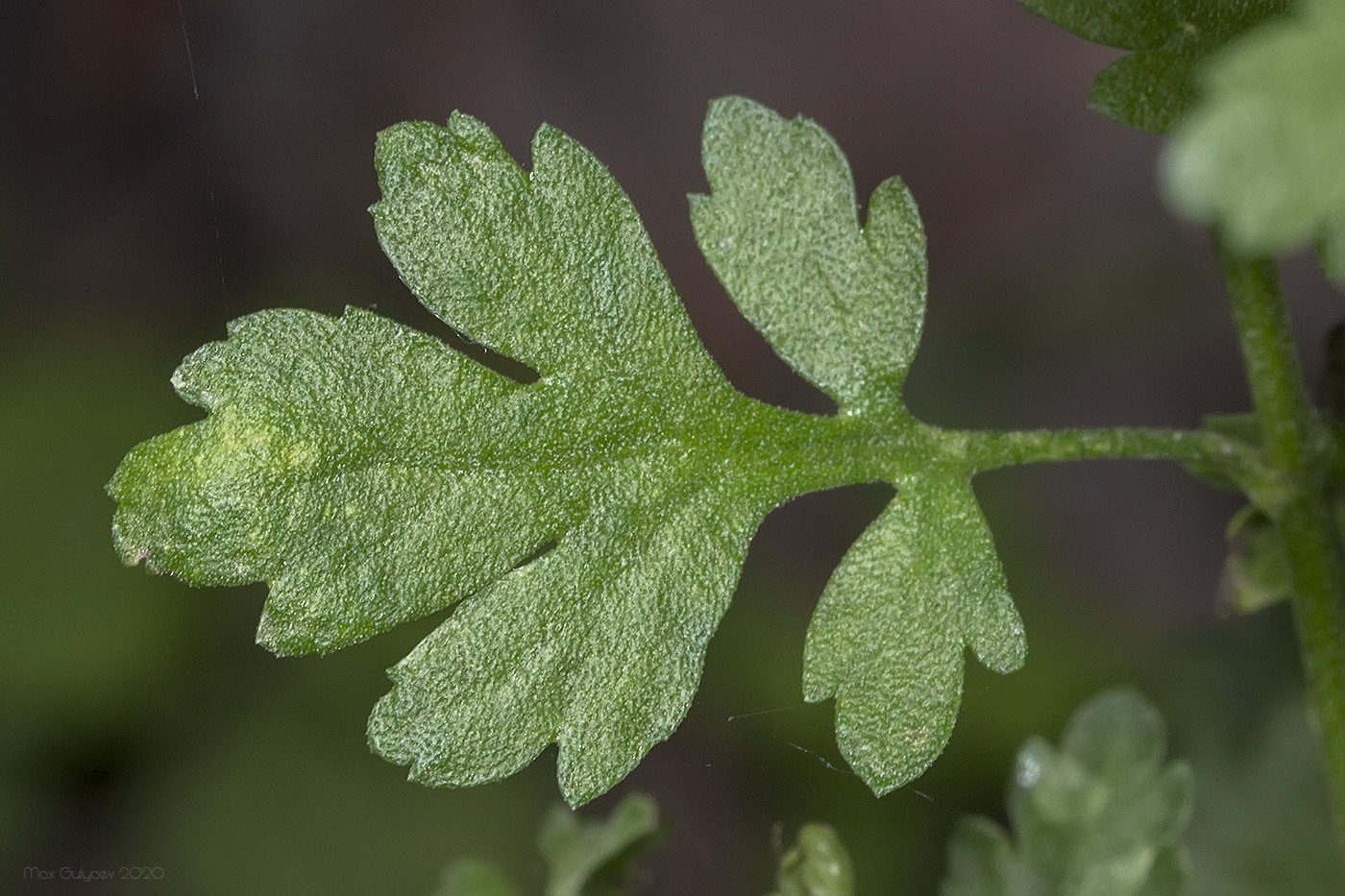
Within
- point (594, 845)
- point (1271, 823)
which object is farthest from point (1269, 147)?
point (1271, 823)

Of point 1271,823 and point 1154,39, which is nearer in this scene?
point 1154,39

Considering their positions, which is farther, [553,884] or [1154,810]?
[553,884]

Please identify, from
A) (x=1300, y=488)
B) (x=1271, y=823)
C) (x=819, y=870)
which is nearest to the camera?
(x=1300, y=488)

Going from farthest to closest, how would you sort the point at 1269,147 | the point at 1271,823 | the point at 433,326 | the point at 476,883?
the point at 433,326 → the point at 1271,823 → the point at 476,883 → the point at 1269,147

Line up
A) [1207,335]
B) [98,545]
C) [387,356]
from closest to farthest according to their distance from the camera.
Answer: [387,356], [98,545], [1207,335]

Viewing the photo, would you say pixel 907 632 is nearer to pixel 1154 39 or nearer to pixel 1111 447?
pixel 1111 447

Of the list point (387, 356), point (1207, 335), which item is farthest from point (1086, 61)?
point (387, 356)

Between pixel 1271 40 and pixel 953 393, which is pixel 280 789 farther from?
pixel 1271 40

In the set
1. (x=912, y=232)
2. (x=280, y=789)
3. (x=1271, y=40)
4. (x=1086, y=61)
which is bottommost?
(x=280, y=789)
